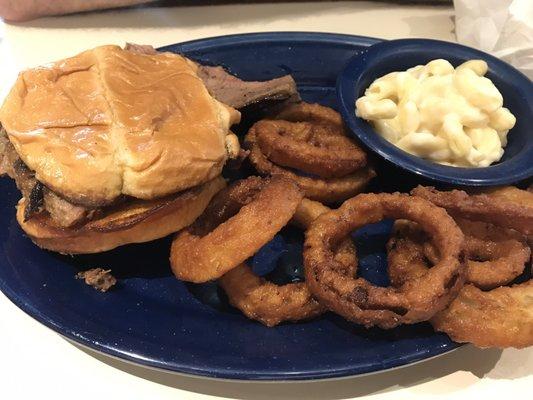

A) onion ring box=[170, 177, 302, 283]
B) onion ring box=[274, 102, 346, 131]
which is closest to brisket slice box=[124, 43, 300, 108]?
onion ring box=[274, 102, 346, 131]

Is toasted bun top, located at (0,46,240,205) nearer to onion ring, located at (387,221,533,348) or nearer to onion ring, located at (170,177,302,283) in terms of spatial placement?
onion ring, located at (170,177,302,283)

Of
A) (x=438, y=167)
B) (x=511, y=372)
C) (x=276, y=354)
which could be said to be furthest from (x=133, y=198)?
(x=511, y=372)

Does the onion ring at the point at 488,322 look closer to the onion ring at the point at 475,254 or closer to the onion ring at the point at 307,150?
the onion ring at the point at 475,254

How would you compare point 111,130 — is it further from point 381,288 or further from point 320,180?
point 381,288

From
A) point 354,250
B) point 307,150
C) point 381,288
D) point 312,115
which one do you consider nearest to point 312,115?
point 312,115

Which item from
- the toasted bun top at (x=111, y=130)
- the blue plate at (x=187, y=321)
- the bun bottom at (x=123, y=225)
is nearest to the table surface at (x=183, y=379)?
the blue plate at (x=187, y=321)
